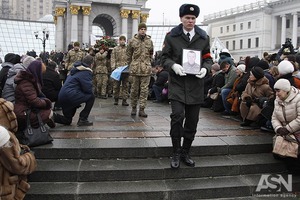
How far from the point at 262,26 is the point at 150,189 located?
247 feet

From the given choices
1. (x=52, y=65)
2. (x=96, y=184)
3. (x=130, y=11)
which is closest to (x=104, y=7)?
(x=130, y=11)

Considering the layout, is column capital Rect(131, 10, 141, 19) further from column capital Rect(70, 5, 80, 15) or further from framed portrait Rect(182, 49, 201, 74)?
framed portrait Rect(182, 49, 201, 74)

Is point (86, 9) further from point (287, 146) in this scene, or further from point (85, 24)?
point (287, 146)

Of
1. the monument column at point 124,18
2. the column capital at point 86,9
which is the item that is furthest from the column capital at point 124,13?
the column capital at point 86,9

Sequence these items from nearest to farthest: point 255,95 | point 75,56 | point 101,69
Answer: point 255,95
point 101,69
point 75,56

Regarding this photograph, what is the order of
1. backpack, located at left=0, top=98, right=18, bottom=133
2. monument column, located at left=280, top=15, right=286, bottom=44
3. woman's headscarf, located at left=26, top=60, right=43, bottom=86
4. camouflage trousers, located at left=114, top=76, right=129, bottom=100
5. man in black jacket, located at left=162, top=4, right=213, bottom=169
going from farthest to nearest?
monument column, located at left=280, top=15, right=286, bottom=44 < camouflage trousers, located at left=114, top=76, right=129, bottom=100 < woman's headscarf, located at left=26, top=60, right=43, bottom=86 < man in black jacket, located at left=162, top=4, right=213, bottom=169 < backpack, located at left=0, top=98, right=18, bottom=133

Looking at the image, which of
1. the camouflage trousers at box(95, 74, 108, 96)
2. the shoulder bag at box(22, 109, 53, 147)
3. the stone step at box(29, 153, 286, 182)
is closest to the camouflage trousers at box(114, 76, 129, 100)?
the camouflage trousers at box(95, 74, 108, 96)

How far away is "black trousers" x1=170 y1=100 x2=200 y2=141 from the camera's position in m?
4.82

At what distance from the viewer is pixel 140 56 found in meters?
8.05

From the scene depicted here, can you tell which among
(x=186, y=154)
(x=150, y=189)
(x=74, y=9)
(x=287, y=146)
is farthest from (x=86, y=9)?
(x=150, y=189)

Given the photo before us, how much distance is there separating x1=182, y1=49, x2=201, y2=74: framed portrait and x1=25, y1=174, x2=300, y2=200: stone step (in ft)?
4.98

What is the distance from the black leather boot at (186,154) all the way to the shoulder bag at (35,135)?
201 centimetres

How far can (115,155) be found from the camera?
17.2ft

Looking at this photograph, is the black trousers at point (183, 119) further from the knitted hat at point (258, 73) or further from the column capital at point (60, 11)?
the column capital at point (60, 11)
